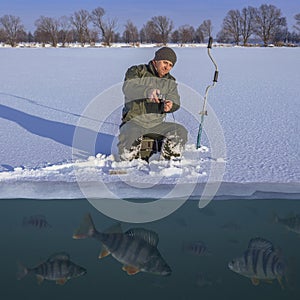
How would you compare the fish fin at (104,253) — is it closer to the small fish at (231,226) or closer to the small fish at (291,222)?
the small fish at (231,226)

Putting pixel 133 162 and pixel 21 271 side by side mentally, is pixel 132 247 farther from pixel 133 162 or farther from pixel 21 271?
pixel 133 162

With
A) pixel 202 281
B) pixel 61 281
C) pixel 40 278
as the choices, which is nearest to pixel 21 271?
pixel 40 278

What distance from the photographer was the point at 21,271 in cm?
189

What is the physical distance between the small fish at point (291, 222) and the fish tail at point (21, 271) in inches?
57.8

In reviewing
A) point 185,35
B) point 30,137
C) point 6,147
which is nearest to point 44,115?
point 30,137

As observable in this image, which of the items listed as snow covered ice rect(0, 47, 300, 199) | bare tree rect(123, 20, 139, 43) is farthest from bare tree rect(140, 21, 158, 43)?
snow covered ice rect(0, 47, 300, 199)

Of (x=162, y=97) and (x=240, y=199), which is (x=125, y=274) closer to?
(x=240, y=199)

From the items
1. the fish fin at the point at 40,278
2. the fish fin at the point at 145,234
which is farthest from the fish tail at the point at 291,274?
the fish fin at the point at 40,278

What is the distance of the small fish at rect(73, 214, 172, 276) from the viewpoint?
1918 millimetres

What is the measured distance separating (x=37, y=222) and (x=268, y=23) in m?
51.3

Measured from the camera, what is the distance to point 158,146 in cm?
344

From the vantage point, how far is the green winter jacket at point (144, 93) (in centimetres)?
322

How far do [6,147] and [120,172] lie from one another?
4.96 ft

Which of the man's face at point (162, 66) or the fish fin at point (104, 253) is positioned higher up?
the man's face at point (162, 66)
